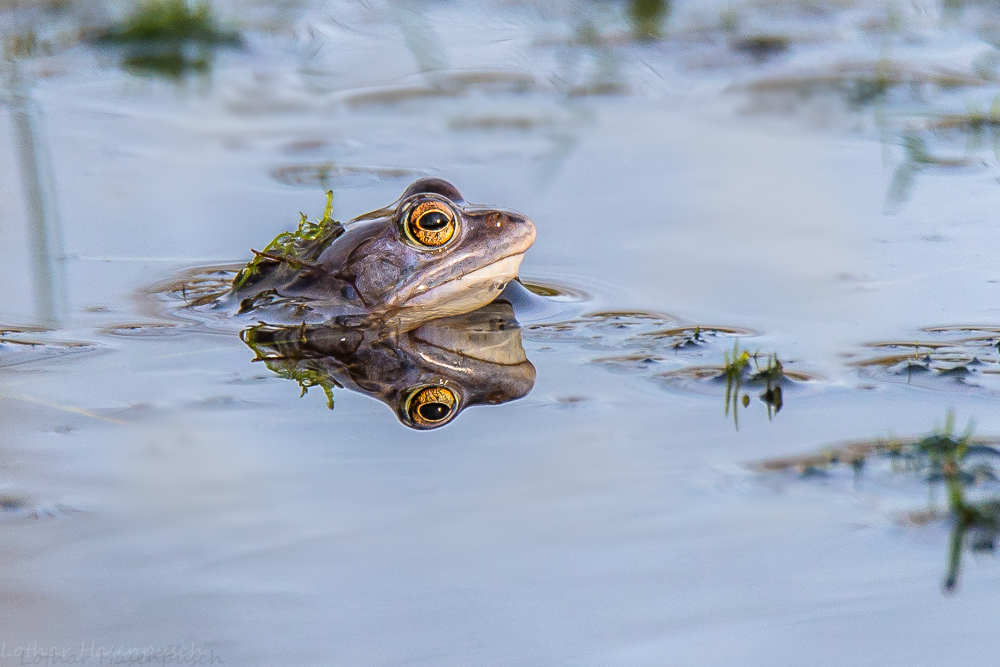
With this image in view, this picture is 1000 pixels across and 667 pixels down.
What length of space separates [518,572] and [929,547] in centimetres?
100

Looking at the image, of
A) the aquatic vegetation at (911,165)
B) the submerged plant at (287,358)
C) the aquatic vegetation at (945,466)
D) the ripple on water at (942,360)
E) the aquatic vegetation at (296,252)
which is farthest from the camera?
the aquatic vegetation at (911,165)

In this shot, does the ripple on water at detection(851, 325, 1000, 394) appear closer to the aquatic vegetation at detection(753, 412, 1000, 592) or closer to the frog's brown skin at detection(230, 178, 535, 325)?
the aquatic vegetation at detection(753, 412, 1000, 592)

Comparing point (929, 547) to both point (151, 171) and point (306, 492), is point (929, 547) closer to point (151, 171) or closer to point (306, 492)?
point (306, 492)

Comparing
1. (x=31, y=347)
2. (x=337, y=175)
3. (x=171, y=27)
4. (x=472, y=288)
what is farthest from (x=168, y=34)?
(x=472, y=288)

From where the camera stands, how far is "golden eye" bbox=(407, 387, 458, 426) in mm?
3615

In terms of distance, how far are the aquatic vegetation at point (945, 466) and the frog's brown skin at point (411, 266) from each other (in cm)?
173

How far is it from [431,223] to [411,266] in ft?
0.66

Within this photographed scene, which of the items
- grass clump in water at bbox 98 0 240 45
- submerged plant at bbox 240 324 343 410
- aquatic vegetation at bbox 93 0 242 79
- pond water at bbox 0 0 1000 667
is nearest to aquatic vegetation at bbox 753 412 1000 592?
pond water at bbox 0 0 1000 667

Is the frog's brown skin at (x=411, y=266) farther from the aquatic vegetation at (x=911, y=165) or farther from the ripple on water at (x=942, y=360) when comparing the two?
the aquatic vegetation at (x=911, y=165)

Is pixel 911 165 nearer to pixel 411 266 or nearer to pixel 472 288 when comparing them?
pixel 472 288

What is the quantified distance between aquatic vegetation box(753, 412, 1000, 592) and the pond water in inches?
0.6

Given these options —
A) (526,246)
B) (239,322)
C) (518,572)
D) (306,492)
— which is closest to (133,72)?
(239,322)

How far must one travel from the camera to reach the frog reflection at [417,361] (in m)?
3.80

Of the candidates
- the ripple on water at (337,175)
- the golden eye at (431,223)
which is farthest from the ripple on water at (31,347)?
the ripple on water at (337,175)
